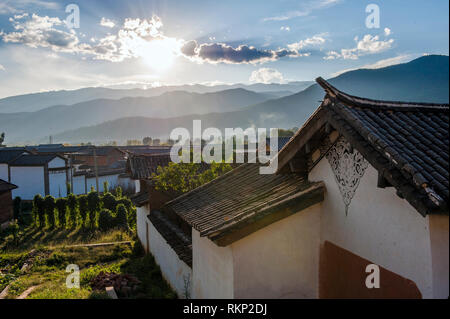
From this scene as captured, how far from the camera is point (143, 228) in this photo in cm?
1722

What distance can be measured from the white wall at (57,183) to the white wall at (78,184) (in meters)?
1.42

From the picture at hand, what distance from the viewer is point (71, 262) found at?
16.2 m

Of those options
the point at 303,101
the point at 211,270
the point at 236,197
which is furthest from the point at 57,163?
the point at 303,101

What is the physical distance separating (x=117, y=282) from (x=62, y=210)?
1610cm

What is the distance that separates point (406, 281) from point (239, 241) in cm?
224

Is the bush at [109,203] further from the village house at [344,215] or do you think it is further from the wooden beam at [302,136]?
the wooden beam at [302,136]

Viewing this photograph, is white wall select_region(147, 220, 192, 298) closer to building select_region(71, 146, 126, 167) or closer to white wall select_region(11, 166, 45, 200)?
white wall select_region(11, 166, 45, 200)

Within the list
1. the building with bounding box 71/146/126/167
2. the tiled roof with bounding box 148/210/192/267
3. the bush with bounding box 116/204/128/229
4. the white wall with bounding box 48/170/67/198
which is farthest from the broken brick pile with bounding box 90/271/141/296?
the building with bounding box 71/146/126/167

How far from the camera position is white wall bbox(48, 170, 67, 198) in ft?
116

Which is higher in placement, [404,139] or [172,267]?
[404,139]

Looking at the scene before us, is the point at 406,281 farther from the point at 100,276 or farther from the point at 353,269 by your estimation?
the point at 100,276

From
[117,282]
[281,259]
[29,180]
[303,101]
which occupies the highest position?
[303,101]

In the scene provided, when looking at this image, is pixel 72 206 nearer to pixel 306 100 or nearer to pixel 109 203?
pixel 109 203

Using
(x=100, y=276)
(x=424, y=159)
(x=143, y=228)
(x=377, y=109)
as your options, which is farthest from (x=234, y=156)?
→ (x=424, y=159)
